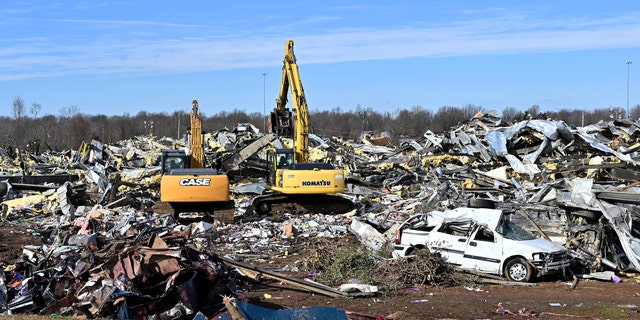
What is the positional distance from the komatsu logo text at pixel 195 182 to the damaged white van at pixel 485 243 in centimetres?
637

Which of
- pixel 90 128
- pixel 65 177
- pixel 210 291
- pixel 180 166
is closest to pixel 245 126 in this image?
pixel 65 177

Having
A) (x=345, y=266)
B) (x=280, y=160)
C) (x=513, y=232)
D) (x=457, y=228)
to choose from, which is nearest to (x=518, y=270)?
(x=513, y=232)

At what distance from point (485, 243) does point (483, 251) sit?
0.16 m

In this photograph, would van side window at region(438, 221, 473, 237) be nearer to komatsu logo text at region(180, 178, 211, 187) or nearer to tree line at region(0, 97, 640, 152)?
komatsu logo text at region(180, 178, 211, 187)

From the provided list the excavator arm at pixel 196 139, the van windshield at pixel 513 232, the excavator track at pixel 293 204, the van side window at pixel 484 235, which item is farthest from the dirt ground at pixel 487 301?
the excavator arm at pixel 196 139

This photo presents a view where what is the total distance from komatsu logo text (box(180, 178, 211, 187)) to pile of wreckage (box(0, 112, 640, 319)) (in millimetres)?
1033

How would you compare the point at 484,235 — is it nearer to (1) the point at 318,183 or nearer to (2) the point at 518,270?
(2) the point at 518,270

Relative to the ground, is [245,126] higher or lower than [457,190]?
higher

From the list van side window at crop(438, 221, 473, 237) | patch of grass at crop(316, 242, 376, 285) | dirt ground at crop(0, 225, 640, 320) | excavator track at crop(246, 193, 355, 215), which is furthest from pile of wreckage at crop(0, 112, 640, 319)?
van side window at crop(438, 221, 473, 237)

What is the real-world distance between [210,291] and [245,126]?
28225 mm

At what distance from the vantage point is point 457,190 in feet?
75.3

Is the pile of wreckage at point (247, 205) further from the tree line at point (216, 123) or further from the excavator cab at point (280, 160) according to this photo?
the tree line at point (216, 123)

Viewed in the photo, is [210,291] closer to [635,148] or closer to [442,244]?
[442,244]

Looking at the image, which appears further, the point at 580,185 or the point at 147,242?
the point at 580,185
